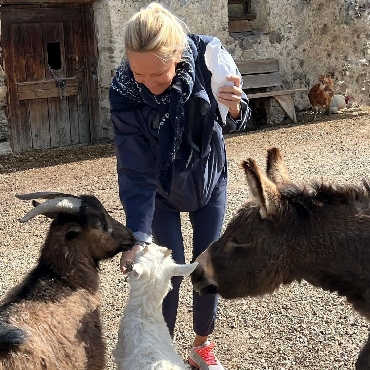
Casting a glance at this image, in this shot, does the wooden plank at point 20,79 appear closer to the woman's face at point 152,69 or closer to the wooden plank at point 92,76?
the wooden plank at point 92,76

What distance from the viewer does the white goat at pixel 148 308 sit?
10.6 feet

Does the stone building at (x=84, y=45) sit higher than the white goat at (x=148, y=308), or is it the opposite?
the stone building at (x=84, y=45)

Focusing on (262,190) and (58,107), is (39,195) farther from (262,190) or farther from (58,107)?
(58,107)

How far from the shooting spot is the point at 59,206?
350cm

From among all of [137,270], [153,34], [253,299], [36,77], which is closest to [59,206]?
[137,270]

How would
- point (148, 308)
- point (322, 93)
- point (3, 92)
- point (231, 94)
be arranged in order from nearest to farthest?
point (231, 94) < point (148, 308) < point (3, 92) < point (322, 93)

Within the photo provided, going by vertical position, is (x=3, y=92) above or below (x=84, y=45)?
below

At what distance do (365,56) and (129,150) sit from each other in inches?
489

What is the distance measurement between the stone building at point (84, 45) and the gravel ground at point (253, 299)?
73 cm

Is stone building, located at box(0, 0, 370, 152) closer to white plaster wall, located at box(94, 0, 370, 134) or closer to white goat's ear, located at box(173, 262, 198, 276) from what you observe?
white plaster wall, located at box(94, 0, 370, 134)

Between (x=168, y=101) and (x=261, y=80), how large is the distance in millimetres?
10516

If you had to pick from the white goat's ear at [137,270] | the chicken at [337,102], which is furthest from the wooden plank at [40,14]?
the white goat's ear at [137,270]

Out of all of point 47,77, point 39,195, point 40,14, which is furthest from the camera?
point 47,77

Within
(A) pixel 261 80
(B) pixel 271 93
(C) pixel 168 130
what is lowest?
(B) pixel 271 93
